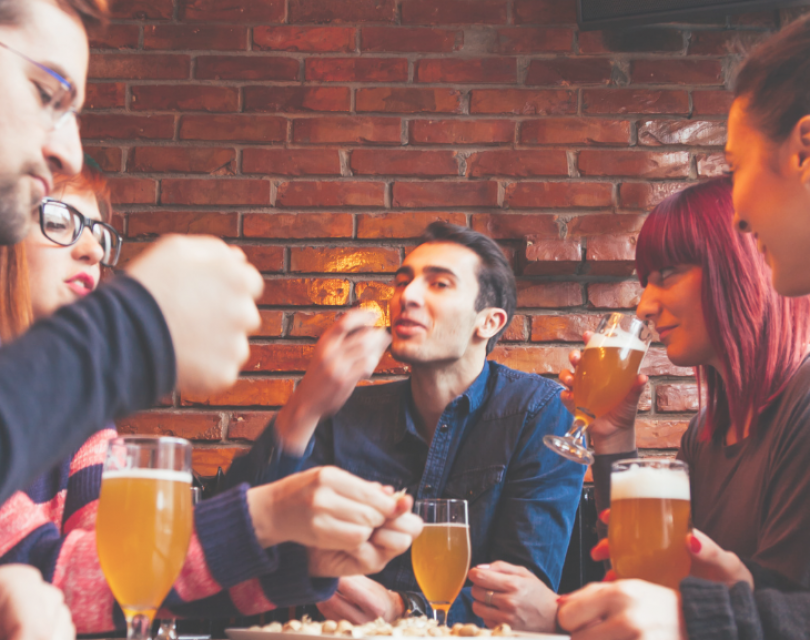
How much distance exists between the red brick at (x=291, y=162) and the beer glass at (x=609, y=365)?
1258 millimetres

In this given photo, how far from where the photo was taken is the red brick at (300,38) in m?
2.55

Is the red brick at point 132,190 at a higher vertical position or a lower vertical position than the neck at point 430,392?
higher

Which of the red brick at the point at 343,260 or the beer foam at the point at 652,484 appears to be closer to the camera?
the beer foam at the point at 652,484

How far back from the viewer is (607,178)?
2.50 meters

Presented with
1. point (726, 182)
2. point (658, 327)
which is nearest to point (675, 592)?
point (658, 327)

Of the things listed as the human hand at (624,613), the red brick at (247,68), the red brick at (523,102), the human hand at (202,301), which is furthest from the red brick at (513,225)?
the human hand at (202,301)

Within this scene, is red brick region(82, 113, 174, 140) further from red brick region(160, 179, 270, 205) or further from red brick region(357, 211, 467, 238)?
red brick region(357, 211, 467, 238)

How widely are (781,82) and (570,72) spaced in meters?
1.42

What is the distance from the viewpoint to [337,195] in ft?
8.21

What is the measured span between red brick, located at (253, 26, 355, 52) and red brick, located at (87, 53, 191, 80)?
27 cm

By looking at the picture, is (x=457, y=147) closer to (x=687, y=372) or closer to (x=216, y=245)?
(x=687, y=372)

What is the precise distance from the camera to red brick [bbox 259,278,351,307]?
2.46 meters

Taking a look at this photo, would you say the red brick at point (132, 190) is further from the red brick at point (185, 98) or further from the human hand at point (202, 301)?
the human hand at point (202, 301)

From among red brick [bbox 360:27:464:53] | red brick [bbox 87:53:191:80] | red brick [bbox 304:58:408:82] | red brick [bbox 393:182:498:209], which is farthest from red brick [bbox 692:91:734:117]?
red brick [bbox 87:53:191:80]
